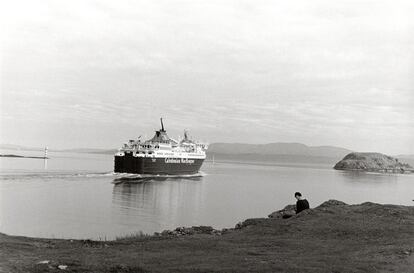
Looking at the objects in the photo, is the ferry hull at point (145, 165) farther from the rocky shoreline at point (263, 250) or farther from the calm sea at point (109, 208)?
the rocky shoreline at point (263, 250)

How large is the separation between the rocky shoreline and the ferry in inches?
2557

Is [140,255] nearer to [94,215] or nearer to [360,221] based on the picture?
[360,221]

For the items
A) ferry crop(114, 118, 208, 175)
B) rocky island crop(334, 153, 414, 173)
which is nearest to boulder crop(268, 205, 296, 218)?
ferry crop(114, 118, 208, 175)

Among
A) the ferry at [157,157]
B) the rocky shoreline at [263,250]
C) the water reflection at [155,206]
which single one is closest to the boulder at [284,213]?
the rocky shoreline at [263,250]

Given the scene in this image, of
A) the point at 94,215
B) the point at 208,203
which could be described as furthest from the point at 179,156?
the point at 94,215

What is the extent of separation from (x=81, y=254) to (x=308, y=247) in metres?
6.57

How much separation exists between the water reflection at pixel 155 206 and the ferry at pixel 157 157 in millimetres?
19437

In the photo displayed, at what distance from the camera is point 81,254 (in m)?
12.4

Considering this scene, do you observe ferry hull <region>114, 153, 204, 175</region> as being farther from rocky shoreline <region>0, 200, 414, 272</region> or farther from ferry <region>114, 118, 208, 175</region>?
rocky shoreline <region>0, 200, 414, 272</region>

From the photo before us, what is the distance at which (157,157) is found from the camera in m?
84.5

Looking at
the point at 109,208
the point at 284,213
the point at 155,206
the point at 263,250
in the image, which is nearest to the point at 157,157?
the point at 155,206

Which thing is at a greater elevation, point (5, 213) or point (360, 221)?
point (360, 221)

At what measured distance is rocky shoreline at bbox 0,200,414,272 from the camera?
10289 millimetres

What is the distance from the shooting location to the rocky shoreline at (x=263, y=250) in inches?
405
